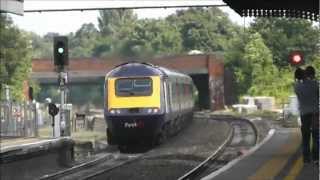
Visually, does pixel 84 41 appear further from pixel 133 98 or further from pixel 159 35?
pixel 133 98

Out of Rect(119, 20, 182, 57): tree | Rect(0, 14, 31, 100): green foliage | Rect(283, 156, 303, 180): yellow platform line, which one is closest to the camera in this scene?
Rect(283, 156, 303, 180): yellow platform line

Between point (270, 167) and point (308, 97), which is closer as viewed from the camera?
point (308, 97)

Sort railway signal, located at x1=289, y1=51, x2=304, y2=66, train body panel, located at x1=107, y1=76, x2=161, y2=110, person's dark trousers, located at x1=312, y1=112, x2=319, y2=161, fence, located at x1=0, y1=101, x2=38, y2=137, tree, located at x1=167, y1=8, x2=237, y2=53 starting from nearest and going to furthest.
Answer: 1. person's dark trousers, located at x1=312, y1=112, x2=319, y2=161
2. railway signal, located at x1=289, y1=51, x2=304, y2=66
3. train body panel, located at x1=107, y1=76, x2=161, y2=110
4. fence, located at x1=0, y1=101, x2=38, y2=137
5. tree, located at x1=167, y1=8, x2=237, y2=53

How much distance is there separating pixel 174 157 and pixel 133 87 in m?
5.69

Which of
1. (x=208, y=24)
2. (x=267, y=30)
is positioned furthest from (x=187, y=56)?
(x=208, y=24)

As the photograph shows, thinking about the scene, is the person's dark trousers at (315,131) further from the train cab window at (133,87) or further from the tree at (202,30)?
the tree at (202,30)

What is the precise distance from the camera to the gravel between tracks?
1859 cm

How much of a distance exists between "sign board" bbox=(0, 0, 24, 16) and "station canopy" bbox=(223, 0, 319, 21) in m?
11.0

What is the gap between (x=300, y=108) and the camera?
1319cm

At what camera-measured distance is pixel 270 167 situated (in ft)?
48.7


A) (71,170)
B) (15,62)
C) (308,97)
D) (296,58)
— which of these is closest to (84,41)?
(15,62)

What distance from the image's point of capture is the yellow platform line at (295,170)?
13.0 m

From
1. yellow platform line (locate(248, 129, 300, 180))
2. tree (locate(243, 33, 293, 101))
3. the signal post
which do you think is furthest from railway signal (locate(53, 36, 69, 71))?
tree (locate(243, 33, 293, 101))

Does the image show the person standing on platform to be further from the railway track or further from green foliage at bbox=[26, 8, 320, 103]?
green foliage at bbox=[26, 8, 320, 103]
